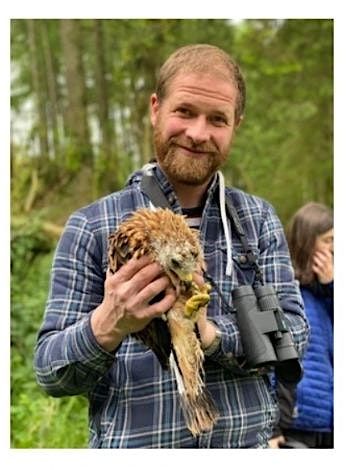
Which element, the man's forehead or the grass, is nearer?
the man's forehead

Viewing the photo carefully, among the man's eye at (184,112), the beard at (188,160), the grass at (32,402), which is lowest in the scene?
the grass at (32,402)

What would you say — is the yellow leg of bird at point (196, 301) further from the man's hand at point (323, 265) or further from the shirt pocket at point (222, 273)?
the man's hand at point (323, 265)

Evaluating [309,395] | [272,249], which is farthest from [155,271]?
[309,395]

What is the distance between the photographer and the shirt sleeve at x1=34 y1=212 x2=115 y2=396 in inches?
64.4

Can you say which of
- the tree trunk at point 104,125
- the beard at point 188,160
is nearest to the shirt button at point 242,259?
the beard at point 188,160

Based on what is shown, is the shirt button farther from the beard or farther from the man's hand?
the man's hand

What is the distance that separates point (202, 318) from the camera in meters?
1.59

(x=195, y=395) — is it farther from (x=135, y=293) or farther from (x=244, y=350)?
(x=135, y=293)

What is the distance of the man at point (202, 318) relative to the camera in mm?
1665

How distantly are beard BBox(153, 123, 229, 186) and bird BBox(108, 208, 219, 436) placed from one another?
0.68ft

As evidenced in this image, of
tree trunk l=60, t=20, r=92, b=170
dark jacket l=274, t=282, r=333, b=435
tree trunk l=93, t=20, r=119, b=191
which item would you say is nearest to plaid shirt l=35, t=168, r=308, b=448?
dark jacket l=274, t=282, r=333, b=435

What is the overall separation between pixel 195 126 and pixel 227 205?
0.79 ft

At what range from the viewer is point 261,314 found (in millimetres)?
1720

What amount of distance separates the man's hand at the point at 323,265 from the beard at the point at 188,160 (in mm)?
1548
